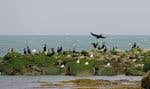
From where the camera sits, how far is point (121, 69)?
72562 mm

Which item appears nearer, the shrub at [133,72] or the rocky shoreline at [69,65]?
the rocky shoreline at [69,65]

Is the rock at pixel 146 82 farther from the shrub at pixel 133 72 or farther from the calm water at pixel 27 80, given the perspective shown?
the shrub at pixel 133 72

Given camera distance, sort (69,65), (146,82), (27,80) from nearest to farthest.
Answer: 1. (146,82)
2. (27,80)
3. (69,65)

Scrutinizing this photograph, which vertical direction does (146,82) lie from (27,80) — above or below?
above

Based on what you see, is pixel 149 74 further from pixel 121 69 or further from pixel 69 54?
pixel 69 54

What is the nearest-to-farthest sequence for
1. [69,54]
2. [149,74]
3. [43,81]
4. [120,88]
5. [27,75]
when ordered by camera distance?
[149,74] → [120,88] → [43,81] → [27,75] → [69,54]

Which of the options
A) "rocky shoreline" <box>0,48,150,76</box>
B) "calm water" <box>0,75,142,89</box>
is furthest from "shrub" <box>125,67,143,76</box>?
"calm water" <box>0,75,142,89</box>

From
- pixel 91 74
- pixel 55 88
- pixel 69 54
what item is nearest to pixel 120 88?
pixel 55 88

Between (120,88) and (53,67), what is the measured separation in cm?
2201

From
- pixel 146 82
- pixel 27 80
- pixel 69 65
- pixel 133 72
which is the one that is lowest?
pixel 27 80

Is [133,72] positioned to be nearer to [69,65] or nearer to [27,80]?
[69,65]

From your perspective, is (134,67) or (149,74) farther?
(134,67)

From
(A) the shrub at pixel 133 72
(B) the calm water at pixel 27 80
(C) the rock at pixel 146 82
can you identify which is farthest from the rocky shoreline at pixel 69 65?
(C) the rock at pixel 146 82

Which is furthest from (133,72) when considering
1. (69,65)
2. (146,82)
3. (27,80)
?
(146,82)
